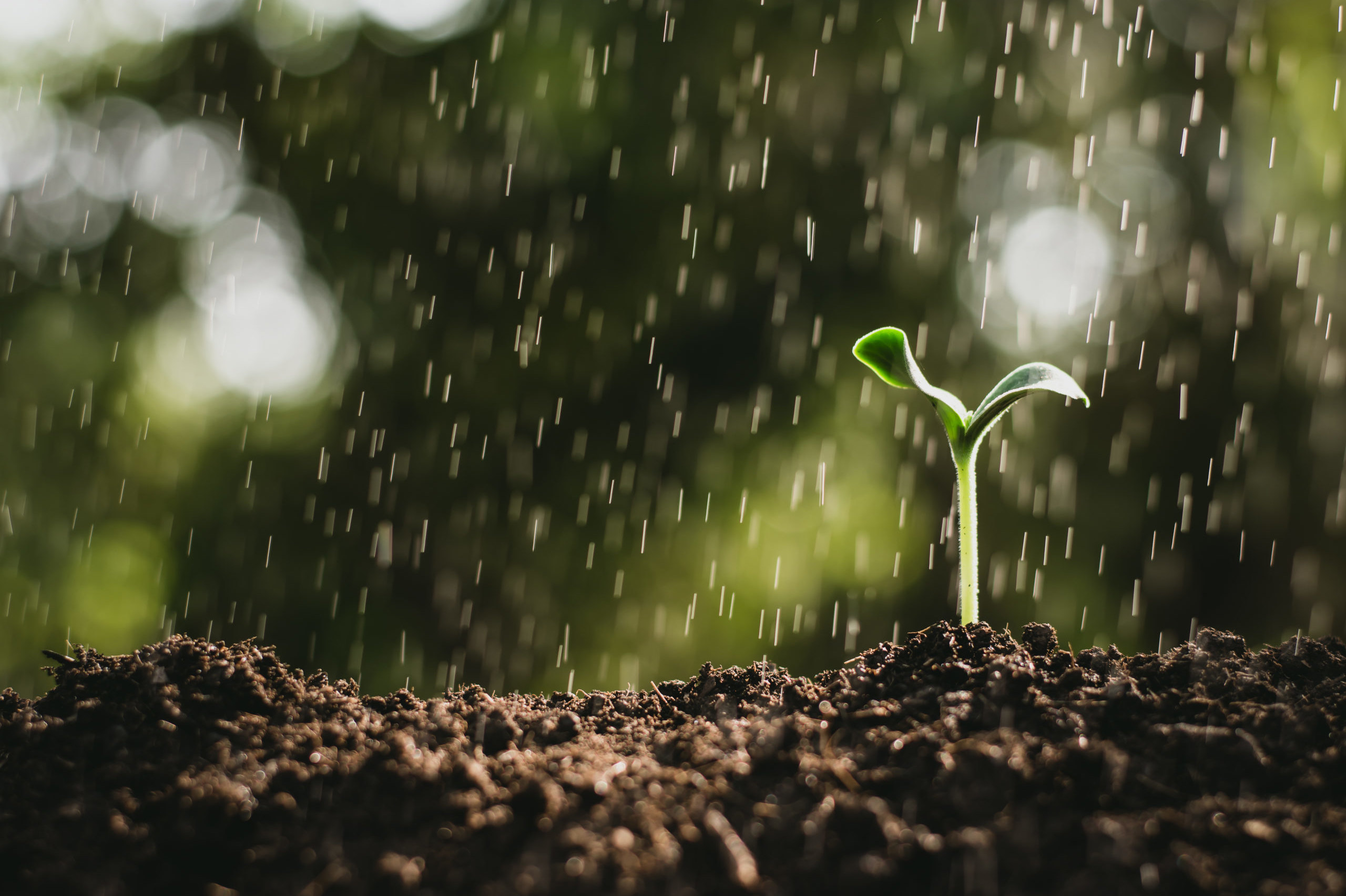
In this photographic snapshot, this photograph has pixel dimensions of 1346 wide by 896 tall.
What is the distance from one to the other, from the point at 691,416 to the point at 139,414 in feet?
19.5

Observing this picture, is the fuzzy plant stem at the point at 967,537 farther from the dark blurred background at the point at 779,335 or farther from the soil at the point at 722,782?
the dark blurred background at the point at 779,335

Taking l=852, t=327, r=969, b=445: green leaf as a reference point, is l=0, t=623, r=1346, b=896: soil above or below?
below

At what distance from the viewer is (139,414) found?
7777mm

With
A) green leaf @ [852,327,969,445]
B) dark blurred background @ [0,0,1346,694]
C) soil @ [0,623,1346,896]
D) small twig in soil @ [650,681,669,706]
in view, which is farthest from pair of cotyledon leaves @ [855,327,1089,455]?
dark blurred background @ [0,0,1346,694]

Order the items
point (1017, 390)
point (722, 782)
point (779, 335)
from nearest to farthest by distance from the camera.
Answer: point (722, 782), point (1017, 390), point (779, 335)

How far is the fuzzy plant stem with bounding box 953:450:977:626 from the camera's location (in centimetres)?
127

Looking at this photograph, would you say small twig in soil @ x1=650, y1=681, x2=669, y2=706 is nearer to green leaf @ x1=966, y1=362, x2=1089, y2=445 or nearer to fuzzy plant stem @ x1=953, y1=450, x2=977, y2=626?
fuzzy plant stem @ x1=953, y1=450, x2=977, y2=626

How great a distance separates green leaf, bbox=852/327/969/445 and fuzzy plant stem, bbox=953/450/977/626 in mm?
37

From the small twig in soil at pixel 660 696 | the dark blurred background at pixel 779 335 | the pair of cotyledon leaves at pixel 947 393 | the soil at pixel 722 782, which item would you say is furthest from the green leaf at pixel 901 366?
the dark blurred background at pixel 779 335

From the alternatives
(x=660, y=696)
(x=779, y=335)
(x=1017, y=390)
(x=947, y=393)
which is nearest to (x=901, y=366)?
(x=947, y=393)

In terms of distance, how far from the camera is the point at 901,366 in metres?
1.30

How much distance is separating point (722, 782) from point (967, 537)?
63 centimetres

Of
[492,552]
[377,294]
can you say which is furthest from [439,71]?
[492,552]

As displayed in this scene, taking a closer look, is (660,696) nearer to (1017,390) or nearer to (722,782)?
(722,782)
